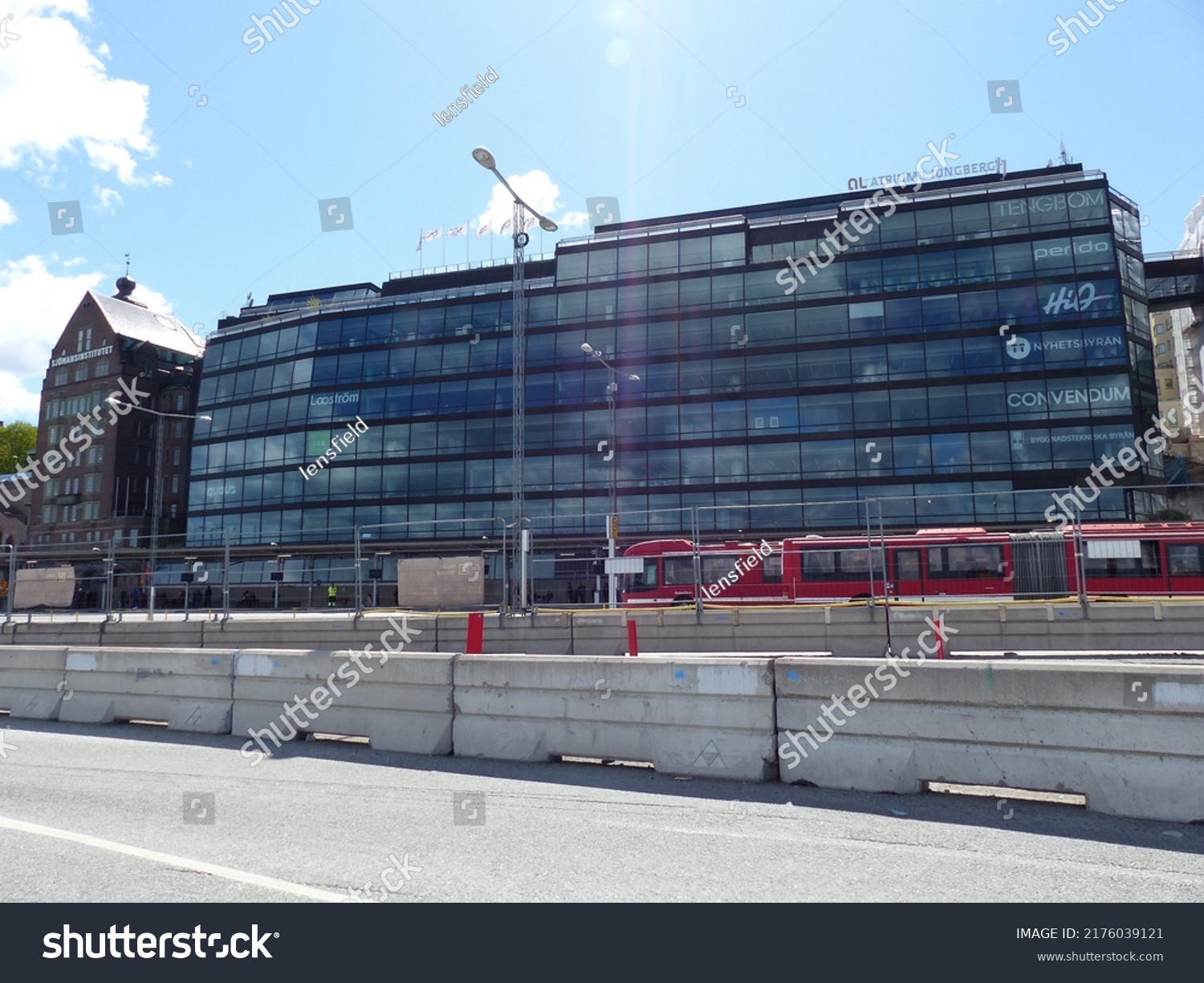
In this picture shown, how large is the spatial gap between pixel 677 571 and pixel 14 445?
3614 inches

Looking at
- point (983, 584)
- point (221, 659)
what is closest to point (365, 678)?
point (221, 659)

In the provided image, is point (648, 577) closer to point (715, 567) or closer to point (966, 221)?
point (715, 567)

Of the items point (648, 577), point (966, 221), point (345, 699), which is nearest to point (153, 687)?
point (345, 699)

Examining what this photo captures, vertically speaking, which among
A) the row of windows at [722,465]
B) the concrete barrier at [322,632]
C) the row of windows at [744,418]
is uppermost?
the row of windows at [744,418]

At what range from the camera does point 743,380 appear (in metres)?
46.2

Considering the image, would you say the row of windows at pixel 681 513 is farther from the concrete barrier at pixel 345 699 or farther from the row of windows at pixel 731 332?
the concrete barrier at pixel 345 699

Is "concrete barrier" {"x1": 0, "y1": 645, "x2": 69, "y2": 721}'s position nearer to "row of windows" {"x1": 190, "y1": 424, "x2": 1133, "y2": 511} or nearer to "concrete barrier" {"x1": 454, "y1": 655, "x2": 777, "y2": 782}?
"concrete barrier" {"x1": 454, "y1": 655, "x2": 777, "y2": 782}

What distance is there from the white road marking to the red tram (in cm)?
1584

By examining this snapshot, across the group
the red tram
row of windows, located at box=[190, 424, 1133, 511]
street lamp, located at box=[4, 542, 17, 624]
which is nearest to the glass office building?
row of windows, located at box=[190, 424, 1133, 511]

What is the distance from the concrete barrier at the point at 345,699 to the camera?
335 inches

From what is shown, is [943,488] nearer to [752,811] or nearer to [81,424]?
[752,811]

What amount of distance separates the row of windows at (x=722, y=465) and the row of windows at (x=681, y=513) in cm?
82

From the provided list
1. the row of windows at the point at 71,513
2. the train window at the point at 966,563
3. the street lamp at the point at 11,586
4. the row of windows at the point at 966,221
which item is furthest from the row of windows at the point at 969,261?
the row of windows at the point at 71,513

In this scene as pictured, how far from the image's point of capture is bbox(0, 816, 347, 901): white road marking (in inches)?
177
